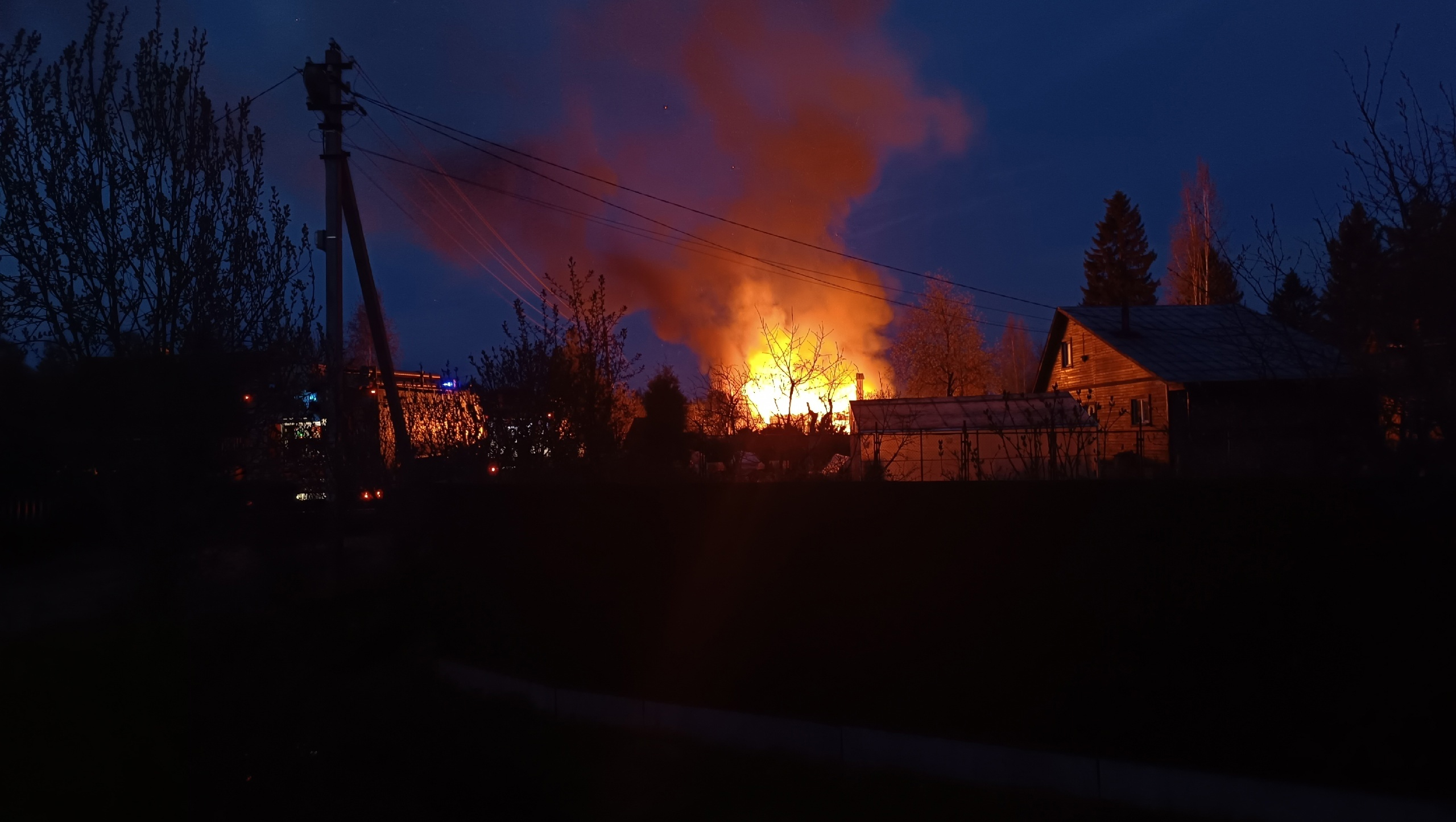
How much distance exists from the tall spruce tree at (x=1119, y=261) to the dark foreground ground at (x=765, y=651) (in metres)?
60.0

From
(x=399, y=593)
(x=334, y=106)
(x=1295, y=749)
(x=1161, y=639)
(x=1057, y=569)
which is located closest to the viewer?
(x=1295, y=749)

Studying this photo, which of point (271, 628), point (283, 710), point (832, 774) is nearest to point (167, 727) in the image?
point (283, 710)

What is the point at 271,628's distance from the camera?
973 cm

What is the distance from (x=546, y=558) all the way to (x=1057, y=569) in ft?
16.4

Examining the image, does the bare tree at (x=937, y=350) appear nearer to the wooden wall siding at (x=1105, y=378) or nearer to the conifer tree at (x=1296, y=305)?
the wooden wall siding at (x=1105, y=378)

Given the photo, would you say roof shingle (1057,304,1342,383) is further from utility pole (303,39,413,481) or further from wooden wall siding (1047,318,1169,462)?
utility pole (303,39,413,481)

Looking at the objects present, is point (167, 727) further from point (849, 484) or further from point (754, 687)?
point (849, 484)

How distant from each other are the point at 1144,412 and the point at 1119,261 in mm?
36537

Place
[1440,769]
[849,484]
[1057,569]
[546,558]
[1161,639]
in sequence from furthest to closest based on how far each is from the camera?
[546,558] → [849,484] → [1057,569] → [1161,639] → [1440,769]

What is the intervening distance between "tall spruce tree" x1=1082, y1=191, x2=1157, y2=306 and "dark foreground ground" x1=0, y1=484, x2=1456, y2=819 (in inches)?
2363

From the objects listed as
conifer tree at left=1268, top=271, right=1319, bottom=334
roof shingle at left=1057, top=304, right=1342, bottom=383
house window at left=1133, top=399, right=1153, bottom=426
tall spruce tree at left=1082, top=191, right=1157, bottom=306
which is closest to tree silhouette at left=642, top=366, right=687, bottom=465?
conifer tree at left=1268, top=271, right=1319, bottom=334

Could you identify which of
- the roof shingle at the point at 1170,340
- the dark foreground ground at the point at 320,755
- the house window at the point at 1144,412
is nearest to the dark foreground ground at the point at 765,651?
the dark foreground ground at the point at 320,755

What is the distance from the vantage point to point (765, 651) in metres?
7.70

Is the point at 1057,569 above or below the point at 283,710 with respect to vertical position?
above
